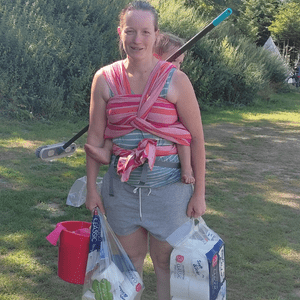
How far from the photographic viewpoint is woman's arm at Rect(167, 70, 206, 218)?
7.79 ft

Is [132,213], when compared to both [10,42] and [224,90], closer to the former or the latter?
[10,42]

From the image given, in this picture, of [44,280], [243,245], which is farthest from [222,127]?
[44,280]

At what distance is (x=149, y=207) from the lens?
2.48 metres

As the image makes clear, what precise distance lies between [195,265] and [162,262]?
0.29m

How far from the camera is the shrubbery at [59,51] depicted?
434 inches

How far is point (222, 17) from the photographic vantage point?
2748 millimetres

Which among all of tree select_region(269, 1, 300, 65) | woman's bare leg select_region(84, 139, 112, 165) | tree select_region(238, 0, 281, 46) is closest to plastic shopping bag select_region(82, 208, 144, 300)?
woman's bare leg select_region(84, 139, 112, 165)

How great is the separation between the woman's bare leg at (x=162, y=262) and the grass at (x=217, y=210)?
104 centimetres

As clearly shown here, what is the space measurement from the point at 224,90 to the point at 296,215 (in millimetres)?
12859

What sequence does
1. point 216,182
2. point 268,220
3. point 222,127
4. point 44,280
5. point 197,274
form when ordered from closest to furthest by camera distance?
point 197,274 < point 44,280 < point 268,220 < point 216,182 < point 222,127

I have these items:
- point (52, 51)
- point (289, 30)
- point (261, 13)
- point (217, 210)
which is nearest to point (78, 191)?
point (217, 210)

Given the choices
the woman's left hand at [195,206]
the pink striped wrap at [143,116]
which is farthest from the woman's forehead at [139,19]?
the woman's left hand at [195,206]

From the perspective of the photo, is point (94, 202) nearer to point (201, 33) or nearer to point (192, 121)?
point (192, 121)

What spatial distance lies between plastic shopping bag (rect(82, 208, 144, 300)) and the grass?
1.24 meters
